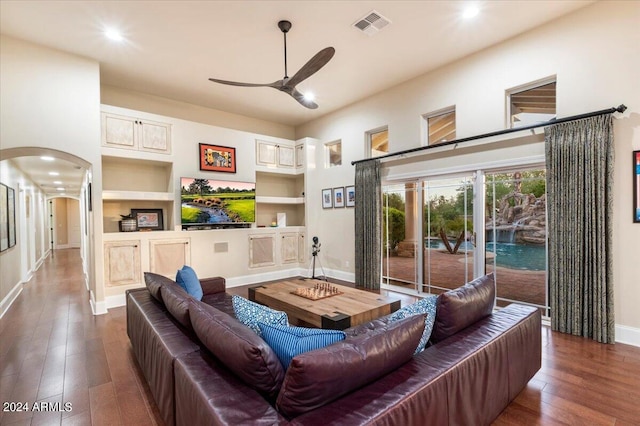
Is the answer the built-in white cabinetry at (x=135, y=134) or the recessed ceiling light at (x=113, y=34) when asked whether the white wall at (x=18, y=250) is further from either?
the recessed ceiling light at (x=113, y=34)

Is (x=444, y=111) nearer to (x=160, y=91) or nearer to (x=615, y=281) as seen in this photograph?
(x=615, y=281)

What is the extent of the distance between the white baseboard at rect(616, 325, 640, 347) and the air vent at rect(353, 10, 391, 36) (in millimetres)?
4305

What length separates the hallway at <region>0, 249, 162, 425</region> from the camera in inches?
85.6

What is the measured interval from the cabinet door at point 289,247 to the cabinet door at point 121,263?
2.77m

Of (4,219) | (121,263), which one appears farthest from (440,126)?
(4,219)

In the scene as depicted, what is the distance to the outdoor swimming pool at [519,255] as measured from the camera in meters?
3.98

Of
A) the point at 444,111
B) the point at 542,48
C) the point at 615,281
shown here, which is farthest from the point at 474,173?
the point at 615,281

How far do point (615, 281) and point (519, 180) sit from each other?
1520 millimetres

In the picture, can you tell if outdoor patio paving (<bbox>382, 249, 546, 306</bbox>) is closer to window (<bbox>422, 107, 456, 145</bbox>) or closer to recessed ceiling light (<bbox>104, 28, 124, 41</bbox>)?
Result: window (<bbox>422, 107, 456, 145</bbox>)

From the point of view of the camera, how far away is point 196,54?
4.34 metres

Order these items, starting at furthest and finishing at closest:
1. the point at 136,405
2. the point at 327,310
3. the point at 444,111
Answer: the point at 444,111
the point at 327,310
the point at 136,405

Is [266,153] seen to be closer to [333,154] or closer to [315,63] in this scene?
[333,154]

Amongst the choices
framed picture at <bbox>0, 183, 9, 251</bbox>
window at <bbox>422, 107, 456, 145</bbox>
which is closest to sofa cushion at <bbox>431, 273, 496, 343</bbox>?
window at <bbox>422, 107, 456, 145</bbox>

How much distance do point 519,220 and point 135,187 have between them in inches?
247
